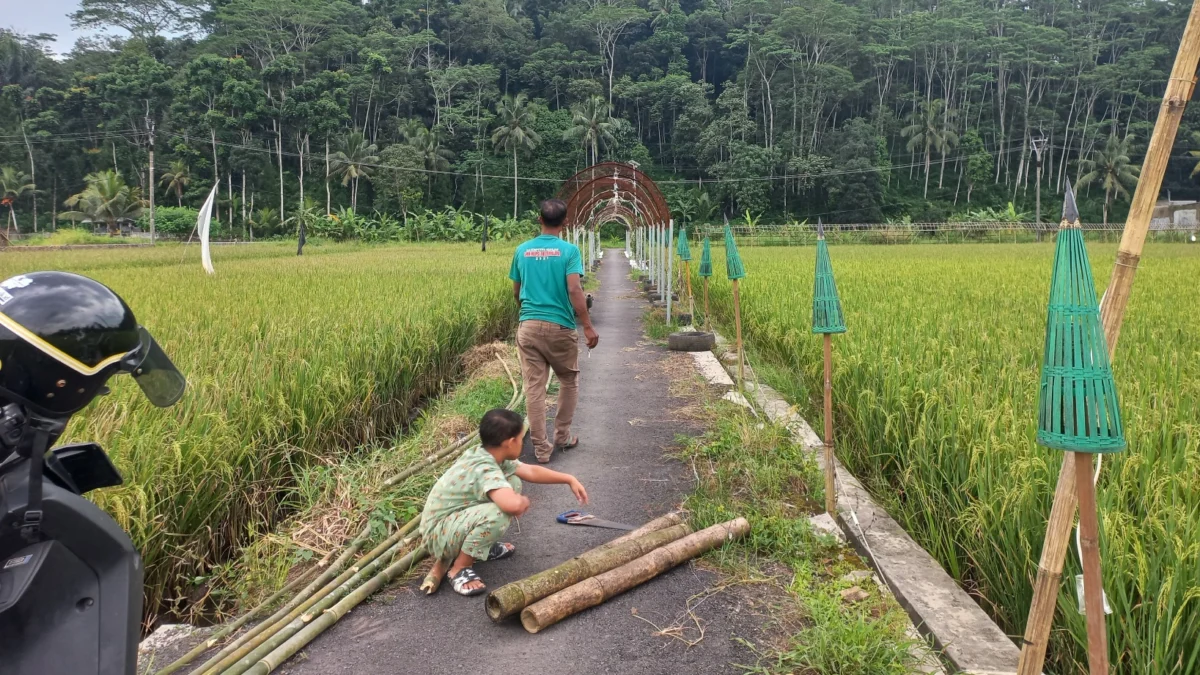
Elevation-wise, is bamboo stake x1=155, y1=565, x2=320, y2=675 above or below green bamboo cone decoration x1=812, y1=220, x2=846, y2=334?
below

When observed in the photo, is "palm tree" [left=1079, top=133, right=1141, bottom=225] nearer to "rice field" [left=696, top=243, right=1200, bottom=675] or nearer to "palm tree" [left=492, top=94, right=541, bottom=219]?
"palm tree" [left=492, top=94, right=541, bottom=219]

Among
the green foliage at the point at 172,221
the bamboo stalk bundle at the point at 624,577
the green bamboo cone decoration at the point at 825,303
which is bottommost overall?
the bamboo stalk bundle at the point at 624,577

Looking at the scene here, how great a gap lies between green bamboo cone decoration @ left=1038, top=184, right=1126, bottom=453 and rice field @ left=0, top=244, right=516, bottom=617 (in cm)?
278

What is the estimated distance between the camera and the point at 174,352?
183 inches

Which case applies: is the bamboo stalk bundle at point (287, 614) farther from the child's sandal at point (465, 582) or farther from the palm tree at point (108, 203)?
the palm tree at point (108, 203)

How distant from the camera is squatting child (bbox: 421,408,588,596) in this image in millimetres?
2869

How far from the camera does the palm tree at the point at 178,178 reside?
147 ft

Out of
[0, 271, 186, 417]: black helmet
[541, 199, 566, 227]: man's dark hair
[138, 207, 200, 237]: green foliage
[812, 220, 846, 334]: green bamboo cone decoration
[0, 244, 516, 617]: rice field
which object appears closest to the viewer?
[0, 271, 186, 417]: black helmet

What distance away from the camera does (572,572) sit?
278cm

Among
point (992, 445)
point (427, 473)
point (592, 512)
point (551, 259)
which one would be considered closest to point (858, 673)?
point (992, 445)

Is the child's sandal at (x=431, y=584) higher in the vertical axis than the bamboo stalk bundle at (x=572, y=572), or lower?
lower

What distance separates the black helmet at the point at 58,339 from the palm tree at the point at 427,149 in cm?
4920

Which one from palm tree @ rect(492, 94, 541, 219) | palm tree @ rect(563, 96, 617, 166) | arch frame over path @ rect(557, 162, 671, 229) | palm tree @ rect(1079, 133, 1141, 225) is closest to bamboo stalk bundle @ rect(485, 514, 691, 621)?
arch frame over path @ rect(557, 162, 671, 229)

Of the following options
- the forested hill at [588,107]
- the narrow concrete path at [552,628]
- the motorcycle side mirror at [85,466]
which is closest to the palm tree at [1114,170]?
the forested hill at [588,107]
